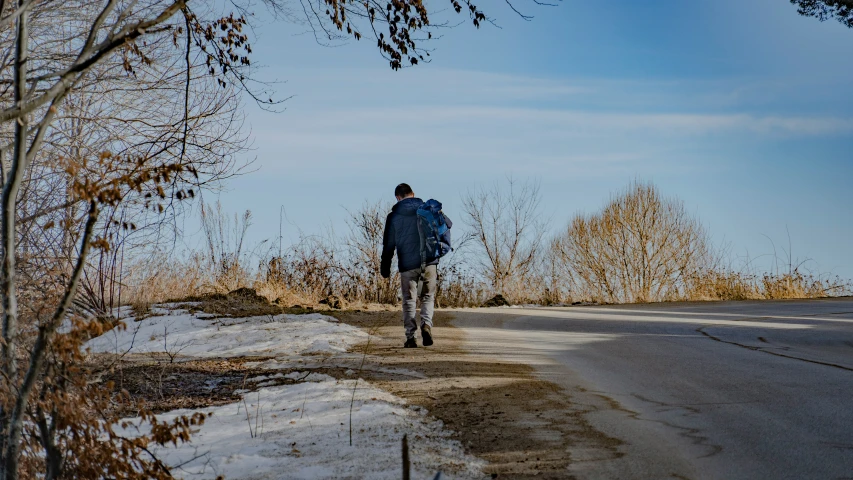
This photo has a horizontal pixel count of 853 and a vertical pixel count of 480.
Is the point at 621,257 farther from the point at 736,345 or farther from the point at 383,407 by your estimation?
the point at 383,407

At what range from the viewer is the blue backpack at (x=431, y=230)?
1004 centimetres

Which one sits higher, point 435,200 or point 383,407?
point 435,200

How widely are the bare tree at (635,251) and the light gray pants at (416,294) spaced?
15.7 metres

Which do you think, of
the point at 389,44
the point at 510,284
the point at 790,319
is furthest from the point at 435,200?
the point at 510,284

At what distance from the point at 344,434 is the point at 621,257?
2175cm

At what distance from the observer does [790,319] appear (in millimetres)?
12844

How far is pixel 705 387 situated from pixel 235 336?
280 inches

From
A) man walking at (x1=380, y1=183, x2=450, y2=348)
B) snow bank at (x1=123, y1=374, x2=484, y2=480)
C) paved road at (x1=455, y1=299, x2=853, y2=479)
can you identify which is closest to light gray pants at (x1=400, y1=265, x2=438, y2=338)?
man walking at (x1=380, y1=183, x2=450, y2=348)

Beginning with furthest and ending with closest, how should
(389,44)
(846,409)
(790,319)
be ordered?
(790,319)
(389,44)
(846,409)

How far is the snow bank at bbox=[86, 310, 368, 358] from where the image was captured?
10016 millimetres

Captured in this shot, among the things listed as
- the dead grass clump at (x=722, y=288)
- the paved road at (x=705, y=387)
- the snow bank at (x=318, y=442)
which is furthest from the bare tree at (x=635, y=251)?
the snow bank at (x=318, y=442)

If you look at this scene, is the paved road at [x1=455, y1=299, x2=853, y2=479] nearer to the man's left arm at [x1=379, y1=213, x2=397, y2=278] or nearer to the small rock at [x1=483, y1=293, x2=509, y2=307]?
the man's left arm at [x1=379, y1=213, x2=397, y2=278]

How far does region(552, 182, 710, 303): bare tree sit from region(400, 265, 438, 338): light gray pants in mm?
15685

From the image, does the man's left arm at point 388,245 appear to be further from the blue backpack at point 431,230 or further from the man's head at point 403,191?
the blue backpack at point 431,230
